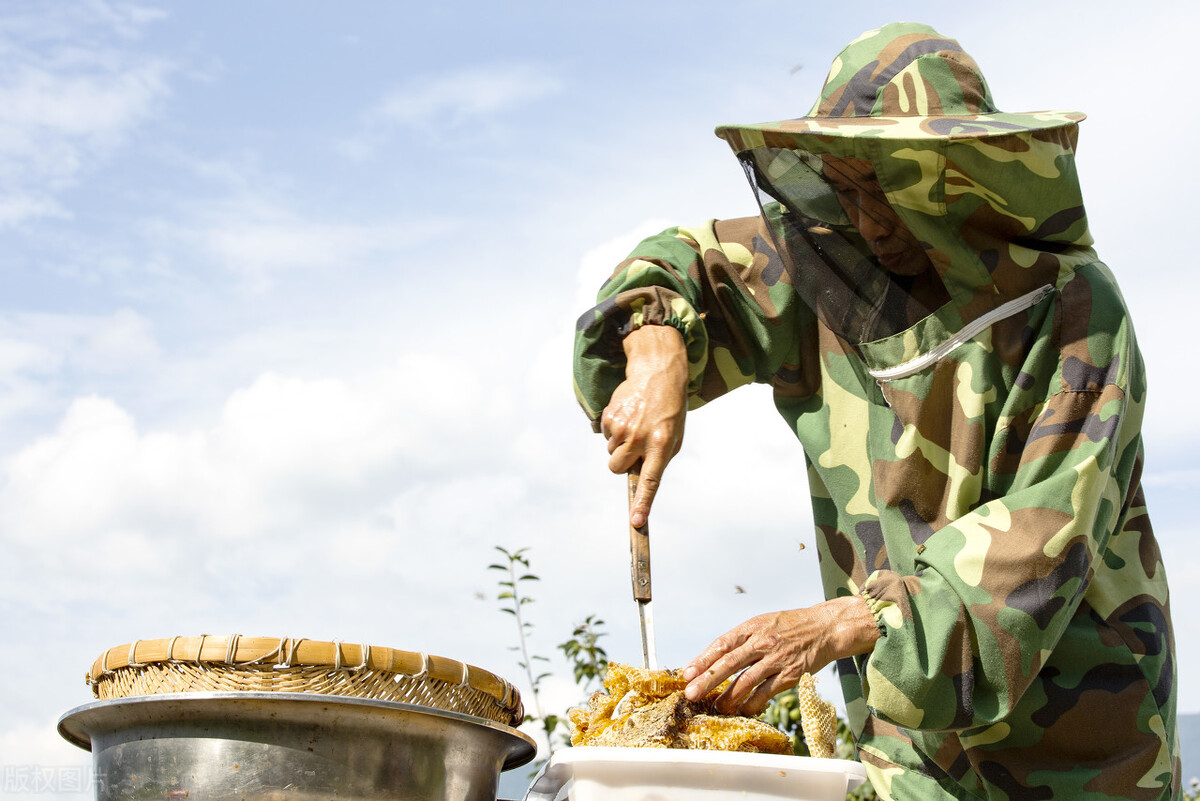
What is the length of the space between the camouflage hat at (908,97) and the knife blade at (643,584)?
0.95 meters

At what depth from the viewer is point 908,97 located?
2.45 m

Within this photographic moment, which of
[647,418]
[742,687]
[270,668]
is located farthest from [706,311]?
[270,668]

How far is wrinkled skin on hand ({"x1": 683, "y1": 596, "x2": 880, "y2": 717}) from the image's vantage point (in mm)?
1962

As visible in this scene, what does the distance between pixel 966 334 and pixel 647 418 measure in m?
0.74

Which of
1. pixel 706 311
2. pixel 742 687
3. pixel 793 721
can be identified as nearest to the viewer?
pixel 742 687

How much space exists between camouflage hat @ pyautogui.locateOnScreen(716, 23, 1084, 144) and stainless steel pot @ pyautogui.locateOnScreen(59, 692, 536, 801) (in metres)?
1.50

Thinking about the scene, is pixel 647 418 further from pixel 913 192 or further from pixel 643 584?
pixel 913 192

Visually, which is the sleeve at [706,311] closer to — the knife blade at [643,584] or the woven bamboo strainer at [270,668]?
the knife blade at [643,584]

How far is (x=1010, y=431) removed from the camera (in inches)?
92.7

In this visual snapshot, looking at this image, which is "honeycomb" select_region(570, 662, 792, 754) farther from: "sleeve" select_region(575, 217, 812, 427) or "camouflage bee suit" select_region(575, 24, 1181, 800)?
"sleeve" select_region(575, 217, 812, 427)

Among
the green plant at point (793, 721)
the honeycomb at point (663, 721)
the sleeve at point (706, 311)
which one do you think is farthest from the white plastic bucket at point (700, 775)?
the green plant at point (793, 721)

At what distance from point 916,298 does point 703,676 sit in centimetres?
114

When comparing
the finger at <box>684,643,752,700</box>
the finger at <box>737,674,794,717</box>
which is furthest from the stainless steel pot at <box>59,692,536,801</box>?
the finger at <box>737,674,794,717</box>

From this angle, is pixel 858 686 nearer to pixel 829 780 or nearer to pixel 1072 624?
pixel 1072 624
